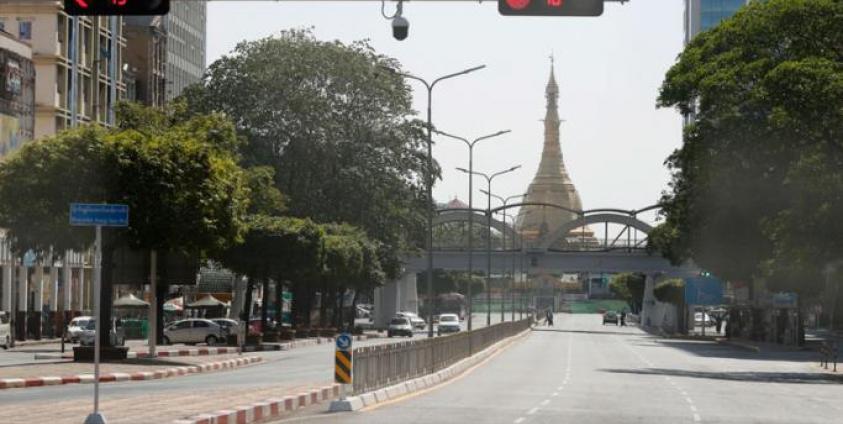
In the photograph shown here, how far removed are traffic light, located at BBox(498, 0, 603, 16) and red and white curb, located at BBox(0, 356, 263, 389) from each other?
18.6 m

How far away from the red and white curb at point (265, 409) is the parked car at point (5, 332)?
111 feet

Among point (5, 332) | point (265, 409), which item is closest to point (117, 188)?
point (5, 332)

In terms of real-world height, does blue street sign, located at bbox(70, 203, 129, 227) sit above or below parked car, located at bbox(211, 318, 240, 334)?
above

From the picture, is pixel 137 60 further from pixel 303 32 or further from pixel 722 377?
pixel 722 377

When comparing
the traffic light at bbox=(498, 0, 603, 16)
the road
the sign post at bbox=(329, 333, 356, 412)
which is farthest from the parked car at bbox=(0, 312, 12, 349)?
the traffic light at bbox=(498, 0, 603, 16)

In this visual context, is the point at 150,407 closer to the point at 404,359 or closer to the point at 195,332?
the point at 404,359

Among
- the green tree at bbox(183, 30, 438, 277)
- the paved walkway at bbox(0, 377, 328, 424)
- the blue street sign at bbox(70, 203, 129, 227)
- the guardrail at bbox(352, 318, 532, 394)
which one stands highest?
the green tree at bbox(183, 30, 438, 277)

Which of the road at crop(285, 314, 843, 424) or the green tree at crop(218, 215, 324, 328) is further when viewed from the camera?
the green tree at crop(218, 215, 324, 328)

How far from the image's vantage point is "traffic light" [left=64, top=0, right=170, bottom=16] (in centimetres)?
1950

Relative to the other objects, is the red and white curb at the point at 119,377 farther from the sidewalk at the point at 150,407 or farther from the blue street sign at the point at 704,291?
the blue street sign at the point at 704,291

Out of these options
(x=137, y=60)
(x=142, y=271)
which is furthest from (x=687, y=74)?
(x=137, y=60)

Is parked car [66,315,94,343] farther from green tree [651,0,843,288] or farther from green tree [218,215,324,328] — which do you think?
green tree [651,0,843,288]

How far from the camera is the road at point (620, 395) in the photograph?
2670 centimetres

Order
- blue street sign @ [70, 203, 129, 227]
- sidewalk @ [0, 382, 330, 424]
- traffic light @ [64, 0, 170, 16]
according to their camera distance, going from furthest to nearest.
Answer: sidewalk @ [0, 382, 330, 424], blue street sign @ [70, 203, 129, 227], traffic light @ [64, 0, 170, 16]
